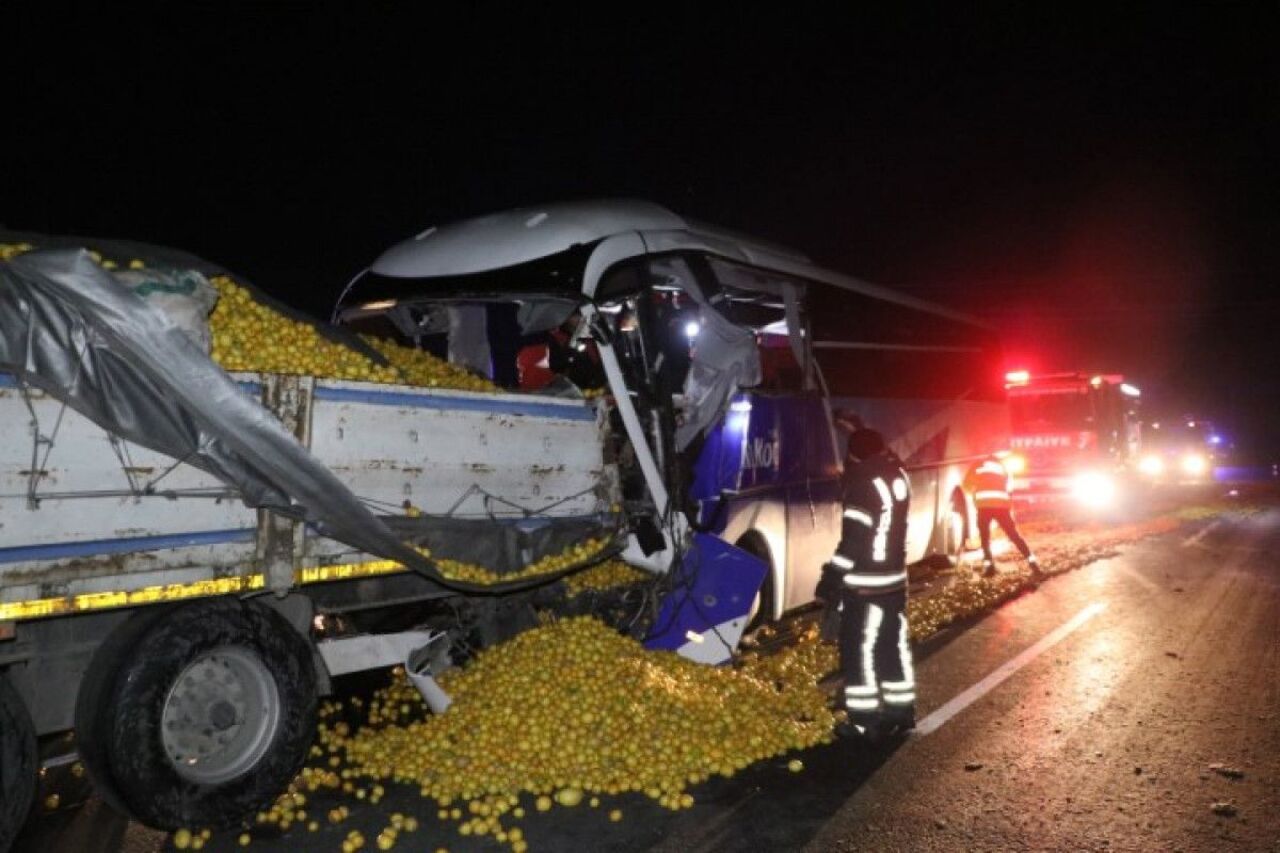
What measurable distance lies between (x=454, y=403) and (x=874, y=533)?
9.22 ft

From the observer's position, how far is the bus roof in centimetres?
733

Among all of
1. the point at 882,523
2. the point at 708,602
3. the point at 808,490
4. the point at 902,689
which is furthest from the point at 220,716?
the point at 808,490

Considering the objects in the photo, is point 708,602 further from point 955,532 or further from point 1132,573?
point 1132,573

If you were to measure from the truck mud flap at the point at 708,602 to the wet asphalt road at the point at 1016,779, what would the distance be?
133cm

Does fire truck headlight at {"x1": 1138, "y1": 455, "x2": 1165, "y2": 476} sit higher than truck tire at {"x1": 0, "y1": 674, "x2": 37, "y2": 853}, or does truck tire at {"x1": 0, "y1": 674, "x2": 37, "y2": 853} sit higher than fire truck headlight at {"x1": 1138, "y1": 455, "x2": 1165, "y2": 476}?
fire truck headlight at {"x1": 1138, "y1": 455, "x2": 1165, "y2": 476}

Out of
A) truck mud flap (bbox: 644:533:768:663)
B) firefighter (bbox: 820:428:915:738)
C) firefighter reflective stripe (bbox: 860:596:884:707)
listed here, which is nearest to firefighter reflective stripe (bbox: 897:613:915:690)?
firefighter (bbox: 820:428:915:738)

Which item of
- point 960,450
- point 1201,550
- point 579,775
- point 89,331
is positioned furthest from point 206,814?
point 1201,550

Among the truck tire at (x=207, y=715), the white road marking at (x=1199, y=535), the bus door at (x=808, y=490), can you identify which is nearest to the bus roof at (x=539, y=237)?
the bus door at (x=808, y=490)

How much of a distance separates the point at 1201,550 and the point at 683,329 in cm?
1106

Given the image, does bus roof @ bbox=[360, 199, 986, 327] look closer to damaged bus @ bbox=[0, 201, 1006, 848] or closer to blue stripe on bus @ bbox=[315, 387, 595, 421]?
damaged bus @ bbox=[0, 201, 1006, 848]

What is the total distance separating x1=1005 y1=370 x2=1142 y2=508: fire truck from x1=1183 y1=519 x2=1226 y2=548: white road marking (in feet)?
9.00

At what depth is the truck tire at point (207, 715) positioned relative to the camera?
4.35m

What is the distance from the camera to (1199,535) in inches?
668

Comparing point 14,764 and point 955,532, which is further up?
point 955,532
